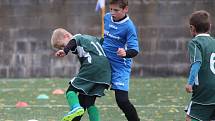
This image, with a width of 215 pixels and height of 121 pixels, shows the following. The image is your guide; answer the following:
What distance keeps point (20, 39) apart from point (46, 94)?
11.5ft

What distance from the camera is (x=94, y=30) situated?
557 inches

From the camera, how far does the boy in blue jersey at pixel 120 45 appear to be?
6.25 m

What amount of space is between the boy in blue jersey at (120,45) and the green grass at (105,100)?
1.54 m

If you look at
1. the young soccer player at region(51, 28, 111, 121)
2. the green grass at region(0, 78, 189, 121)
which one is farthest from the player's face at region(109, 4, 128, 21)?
the green grass at region(0, 78, 189, 121)

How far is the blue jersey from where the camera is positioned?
6.28 meters

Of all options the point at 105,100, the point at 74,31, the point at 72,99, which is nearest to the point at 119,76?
the point at 72,99

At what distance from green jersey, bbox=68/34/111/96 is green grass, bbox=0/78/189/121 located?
62.3 inches

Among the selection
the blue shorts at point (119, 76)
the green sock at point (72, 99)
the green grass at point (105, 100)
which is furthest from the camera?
the green grass at point (105, 100)

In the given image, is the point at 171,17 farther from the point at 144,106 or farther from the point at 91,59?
the point at 91,59

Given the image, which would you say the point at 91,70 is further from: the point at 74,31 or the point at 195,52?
the point at 74,31

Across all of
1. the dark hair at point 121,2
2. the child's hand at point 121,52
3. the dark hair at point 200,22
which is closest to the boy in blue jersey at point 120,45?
the dark hair at point 121,2

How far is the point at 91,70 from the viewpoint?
6.22m

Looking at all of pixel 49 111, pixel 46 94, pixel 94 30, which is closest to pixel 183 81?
pixel 94 30

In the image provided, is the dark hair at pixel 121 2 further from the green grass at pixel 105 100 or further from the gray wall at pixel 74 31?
the gray wall at pixel 74 31
